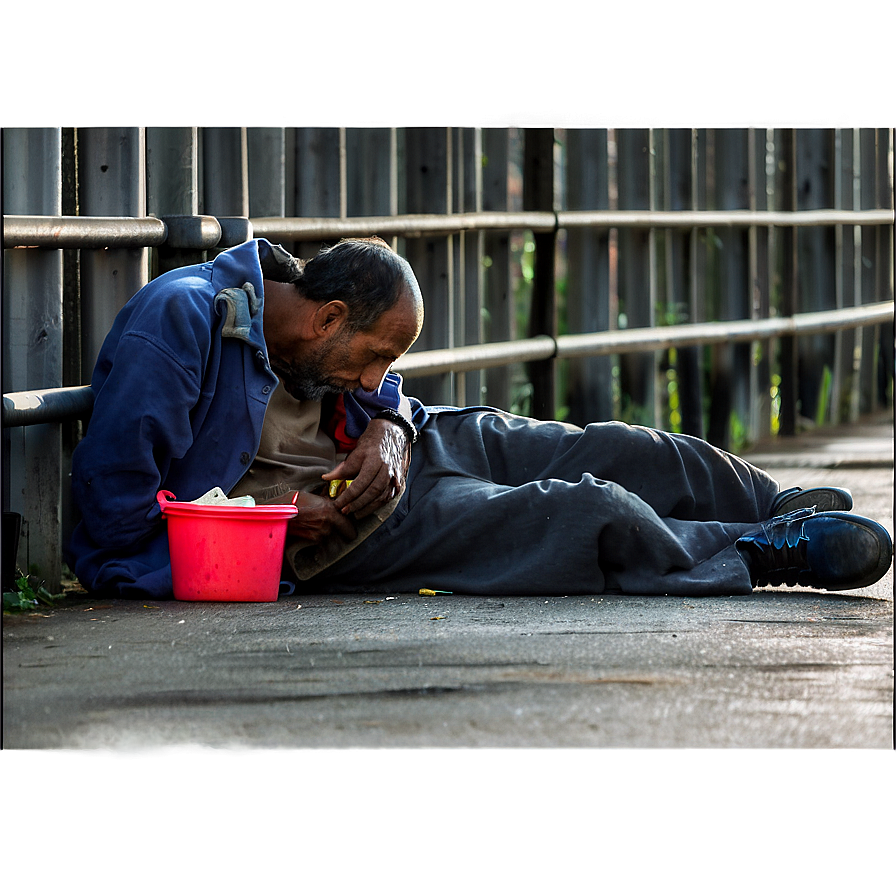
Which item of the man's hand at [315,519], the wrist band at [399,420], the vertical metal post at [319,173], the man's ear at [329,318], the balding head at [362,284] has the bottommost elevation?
the man's hand at [315,519]

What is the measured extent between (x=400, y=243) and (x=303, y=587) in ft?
6.09

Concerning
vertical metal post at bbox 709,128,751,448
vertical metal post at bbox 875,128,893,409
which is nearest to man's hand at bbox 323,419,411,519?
vertical metal post at bbox 709,128,751,448

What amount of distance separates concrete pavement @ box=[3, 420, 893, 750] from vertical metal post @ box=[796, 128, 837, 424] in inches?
190

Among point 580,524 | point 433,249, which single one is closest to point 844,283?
point 433,249

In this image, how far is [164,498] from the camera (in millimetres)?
2988

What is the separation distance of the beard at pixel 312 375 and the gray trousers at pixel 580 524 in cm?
33

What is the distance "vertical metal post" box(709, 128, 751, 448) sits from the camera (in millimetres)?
6922

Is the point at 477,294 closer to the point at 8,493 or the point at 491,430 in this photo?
the point at 491,430

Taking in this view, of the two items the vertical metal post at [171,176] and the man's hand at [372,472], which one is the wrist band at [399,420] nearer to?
the man's hand at [372,472]

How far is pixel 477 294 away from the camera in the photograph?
527cm

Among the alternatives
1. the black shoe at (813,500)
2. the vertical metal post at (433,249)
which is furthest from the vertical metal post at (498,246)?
the black shoe at (813,500)

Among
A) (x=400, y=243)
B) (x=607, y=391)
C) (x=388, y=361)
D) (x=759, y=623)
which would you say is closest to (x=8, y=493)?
(x=388, y=361)

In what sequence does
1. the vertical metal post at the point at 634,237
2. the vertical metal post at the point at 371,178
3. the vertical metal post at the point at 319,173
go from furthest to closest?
1. the vertical metal post at the point at 634,237
2. the vertical metal post at the point at 371,178
3. the vertical metal post at the point at 319,173

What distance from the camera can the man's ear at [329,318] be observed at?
3.22 m
